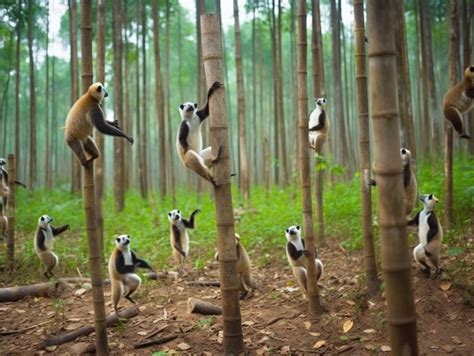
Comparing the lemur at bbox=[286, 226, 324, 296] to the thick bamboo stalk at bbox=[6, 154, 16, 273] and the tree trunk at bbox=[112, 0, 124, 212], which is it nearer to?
the thick bamboo stalk at bbox=[6, 154, 16, 273]

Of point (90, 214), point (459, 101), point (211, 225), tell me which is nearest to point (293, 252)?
point (90, 214)

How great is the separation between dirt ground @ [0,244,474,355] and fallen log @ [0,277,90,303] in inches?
3.5

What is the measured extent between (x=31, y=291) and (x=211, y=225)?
495 cm

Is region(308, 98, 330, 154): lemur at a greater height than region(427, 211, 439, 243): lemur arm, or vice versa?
region(308, 98, 330, 154): lemur

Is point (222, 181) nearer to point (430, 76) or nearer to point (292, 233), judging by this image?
point (292, 233)

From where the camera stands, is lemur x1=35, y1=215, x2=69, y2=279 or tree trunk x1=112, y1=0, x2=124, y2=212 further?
Result: tree trunk x1=112, y1=0, x2=124, y2=212

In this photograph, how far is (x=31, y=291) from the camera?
632 centimetres

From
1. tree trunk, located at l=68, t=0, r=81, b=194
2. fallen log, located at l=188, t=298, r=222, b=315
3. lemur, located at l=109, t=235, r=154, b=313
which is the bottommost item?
fallen log, located at l=188, t=298, r=222, b=315

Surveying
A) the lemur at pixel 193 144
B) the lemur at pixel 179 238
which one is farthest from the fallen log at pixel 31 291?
the lemur at pixel 193 144

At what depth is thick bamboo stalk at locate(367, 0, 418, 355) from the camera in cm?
237

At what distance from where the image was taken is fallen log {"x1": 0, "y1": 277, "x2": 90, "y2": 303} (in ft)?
20.2

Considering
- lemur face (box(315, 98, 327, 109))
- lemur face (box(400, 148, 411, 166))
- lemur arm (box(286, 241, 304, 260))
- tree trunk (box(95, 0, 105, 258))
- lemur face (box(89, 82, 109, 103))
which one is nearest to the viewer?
lemur face (box(89, 82, 109, 103))

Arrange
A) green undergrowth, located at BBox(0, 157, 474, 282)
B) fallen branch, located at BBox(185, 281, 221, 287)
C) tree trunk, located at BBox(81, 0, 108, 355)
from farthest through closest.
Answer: green undergrowth, located at BBox(0, 157, 474, 282) < fallen branch, located at BBox(185, 281, 221, 287) < tree trunk, located at BBox(81, 0, 108, 355)

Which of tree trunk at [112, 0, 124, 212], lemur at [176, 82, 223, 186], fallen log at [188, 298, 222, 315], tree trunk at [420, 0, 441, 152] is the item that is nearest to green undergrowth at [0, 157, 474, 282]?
tree trunk at [112, 0, 124, 212]
